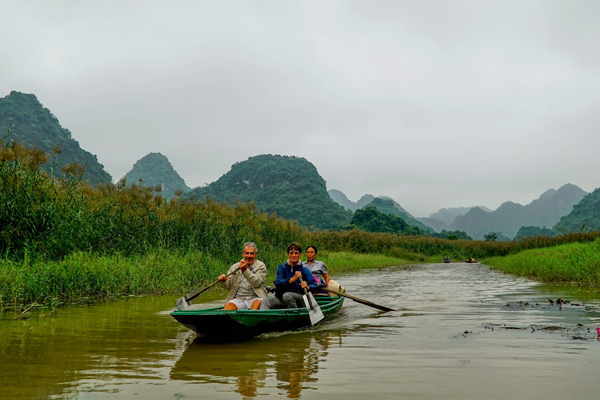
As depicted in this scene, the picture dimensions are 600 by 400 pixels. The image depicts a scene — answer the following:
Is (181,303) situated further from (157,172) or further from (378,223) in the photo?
(157,172)

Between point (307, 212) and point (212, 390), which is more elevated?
point (307, 212)

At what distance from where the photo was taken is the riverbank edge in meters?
8.15

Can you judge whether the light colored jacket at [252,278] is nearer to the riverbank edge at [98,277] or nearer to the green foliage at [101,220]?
the riverbank edge at [98,277]

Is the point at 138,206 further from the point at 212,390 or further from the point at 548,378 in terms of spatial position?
the point at 548,378

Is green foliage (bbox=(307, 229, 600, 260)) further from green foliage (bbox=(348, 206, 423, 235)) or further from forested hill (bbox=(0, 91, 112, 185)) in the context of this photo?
forested hill (bbox=(0, 91, 112, 185))

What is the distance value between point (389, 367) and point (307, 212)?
2845 inches

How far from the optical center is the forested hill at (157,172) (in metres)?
125

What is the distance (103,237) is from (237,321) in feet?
23.4

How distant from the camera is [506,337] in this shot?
646 cm

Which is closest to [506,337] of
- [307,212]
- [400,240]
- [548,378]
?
[548,378]

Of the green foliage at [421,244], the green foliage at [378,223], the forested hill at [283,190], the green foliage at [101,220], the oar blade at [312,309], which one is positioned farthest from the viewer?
the forested hill at [283,190]

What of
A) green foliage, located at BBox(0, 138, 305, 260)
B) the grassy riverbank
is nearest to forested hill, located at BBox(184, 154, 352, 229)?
the grassy riverbank

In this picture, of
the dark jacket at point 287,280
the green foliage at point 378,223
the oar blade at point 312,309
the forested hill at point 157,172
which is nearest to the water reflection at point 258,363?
the oar blade at point 312,309

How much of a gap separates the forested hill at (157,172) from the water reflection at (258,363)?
121078 mm
